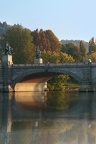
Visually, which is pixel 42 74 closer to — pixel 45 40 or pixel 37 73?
pixel 37 73

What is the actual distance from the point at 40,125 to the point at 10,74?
54.4m

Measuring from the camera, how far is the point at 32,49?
98625mm

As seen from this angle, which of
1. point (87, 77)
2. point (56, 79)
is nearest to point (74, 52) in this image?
point (56, 79)

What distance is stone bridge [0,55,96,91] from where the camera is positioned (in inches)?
2788

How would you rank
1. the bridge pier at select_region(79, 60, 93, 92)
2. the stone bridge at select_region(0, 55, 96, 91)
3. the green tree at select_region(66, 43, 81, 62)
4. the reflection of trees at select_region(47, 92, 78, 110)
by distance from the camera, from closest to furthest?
the reflection of trees at select_region(47, 92, 78, 110)
the bridge pier at select_region(79, 60, 93, 92)
the stone bridge at select_region(0, 55, 96, 91)
the green tree at select_region(66, 43, 81, 62)

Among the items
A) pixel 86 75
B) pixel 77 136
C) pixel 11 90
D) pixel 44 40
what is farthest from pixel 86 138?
pixel 44 40

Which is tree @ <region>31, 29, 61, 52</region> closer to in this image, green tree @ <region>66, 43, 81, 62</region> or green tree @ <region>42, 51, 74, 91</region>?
→ green tree @ <region>66, 43, 81, 62</region>

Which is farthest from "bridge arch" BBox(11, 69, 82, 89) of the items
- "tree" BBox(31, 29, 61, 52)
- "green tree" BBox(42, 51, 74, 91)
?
"tree" BBox(31, 29, 61, 52)

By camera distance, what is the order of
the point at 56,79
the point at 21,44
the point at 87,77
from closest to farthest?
the point at 87,77 → the point at 56,79 → the point at 21,44

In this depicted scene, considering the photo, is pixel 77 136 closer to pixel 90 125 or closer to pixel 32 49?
pixel 90 125

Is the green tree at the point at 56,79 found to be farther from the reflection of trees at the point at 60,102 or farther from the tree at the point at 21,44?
the reflection of trees at the point at 60,102

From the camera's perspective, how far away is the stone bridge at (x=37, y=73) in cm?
7081

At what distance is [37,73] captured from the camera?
244ft

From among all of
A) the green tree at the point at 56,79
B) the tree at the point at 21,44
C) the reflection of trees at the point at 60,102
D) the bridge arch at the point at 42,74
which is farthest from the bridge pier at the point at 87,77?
the tree at the point at 21,44
